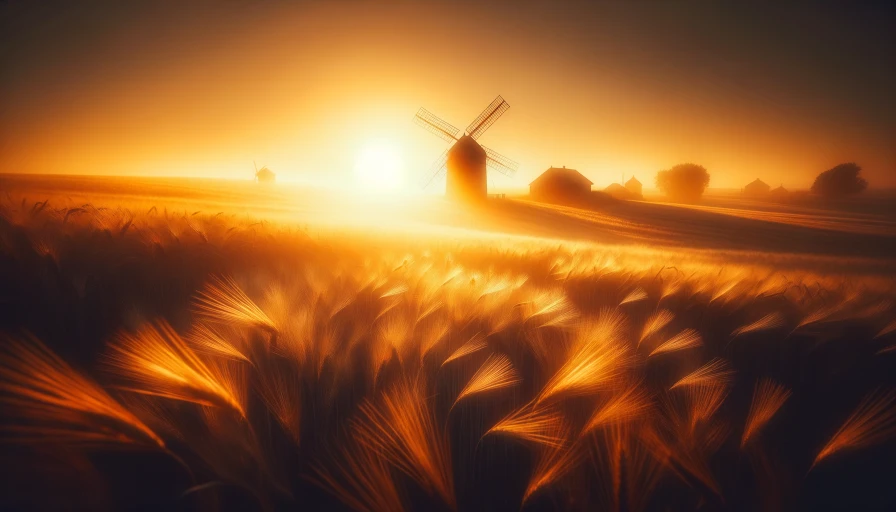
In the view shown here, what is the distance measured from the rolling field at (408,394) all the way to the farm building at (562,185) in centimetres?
2987

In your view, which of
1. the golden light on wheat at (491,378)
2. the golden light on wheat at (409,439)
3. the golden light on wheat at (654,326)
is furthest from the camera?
the golden light on wheat at (654,326)

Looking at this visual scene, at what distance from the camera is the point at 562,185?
100 feet

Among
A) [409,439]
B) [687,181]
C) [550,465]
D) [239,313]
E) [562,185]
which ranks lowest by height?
[550,465]

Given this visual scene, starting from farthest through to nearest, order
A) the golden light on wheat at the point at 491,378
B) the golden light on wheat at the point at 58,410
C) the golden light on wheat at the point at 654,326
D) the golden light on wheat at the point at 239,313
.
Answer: the golden light on wheat at the point at 654,326 → the golden light on wheat at the point at 239,313 → the golden light on wheat at the point at 491,378 → the golden light on wheat at the point at 58,410

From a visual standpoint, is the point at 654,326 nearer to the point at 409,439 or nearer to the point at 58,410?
the point at 409,439

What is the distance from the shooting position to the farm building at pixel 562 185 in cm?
3041

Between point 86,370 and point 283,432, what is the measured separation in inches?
34.2

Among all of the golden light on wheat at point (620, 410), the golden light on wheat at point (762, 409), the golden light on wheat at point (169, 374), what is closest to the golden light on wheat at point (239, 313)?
the golden light on wheat at point (169, 374)

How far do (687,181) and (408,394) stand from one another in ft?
173

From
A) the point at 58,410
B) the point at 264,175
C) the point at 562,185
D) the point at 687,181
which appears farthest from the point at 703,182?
the point at 264,175

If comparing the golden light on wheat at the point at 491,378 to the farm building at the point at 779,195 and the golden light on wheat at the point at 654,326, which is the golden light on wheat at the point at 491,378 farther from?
the farm building at the point at 779,195

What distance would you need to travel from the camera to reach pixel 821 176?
35.2 meters

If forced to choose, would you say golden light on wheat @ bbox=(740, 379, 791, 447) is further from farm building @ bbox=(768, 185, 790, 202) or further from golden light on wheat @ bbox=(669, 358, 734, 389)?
farm building @ bbox=(768, 185, 790, 202)

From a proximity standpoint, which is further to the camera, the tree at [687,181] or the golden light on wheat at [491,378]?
the tree at [687,181]
